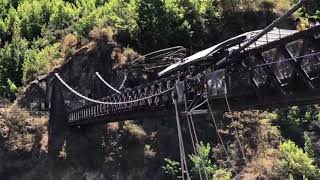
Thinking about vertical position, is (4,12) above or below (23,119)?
above

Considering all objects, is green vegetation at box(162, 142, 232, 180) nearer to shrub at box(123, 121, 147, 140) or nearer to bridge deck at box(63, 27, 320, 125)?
shrub at box(123, 121, 147, 140)

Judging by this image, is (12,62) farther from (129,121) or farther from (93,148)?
(129,121)

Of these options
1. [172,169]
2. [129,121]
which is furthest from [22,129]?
[172,169]

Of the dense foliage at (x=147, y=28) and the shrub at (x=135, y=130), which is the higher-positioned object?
the dense foliage at (x=147, y=28)

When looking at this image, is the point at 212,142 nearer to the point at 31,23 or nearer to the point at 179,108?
the point at 179,108

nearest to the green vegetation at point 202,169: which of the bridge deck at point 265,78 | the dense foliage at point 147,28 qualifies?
the dense foliage at point 147,28

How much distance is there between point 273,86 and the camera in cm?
2150

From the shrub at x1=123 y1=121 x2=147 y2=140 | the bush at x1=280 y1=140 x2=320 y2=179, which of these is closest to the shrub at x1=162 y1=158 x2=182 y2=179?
the shrub at x1=123 y1=121 x2=147 y2=140

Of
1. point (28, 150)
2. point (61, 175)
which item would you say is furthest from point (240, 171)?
point (28, 150)

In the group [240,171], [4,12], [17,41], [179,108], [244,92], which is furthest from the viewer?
[4,12]

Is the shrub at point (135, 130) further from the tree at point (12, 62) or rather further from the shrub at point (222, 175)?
the tree at point (12, 62)

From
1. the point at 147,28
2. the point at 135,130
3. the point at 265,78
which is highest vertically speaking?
the point at 147,28

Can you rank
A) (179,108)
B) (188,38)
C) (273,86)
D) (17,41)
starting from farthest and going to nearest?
(17,41) < (188,38) < (179,108) < (273,86)

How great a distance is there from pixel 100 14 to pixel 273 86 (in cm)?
4649
